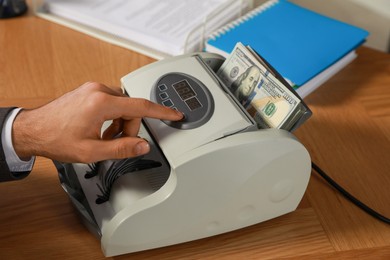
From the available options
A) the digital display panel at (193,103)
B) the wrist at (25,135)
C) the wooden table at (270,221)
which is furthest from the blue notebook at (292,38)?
the wrist at (25,135)

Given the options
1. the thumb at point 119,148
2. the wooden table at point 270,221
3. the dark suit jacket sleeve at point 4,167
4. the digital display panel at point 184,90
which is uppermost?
the digital display panel at point 184,90

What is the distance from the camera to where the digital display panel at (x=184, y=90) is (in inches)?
30.3

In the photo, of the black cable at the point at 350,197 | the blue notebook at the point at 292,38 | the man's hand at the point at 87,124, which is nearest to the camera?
the man's hand at the point at 87,124

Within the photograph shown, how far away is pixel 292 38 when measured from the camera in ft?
3.52

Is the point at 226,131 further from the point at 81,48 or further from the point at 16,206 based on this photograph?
the point at 81,48

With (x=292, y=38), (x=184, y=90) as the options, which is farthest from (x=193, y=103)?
(x=292, y=38)

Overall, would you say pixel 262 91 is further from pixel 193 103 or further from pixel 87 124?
pixel 87 124

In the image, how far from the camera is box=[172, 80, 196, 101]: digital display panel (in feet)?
2.53

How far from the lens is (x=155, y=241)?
2.47 feet

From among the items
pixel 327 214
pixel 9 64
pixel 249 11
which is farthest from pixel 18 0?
pixel 327 214

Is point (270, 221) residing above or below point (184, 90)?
below

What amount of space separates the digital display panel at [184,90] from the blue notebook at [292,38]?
0.26 meters

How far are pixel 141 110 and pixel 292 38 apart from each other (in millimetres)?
446

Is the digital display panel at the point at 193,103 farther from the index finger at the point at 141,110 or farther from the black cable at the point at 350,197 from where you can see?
the black cable at the point at 350,197
